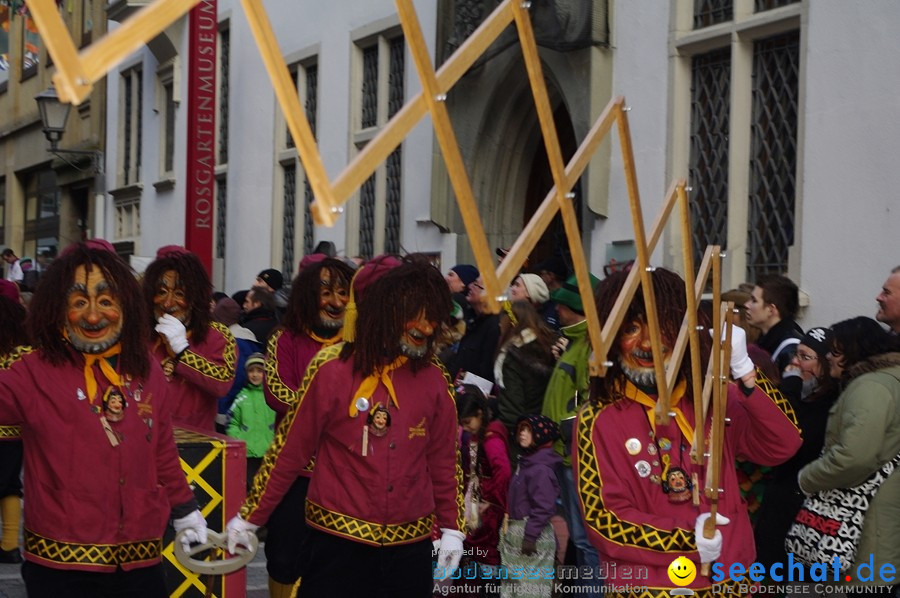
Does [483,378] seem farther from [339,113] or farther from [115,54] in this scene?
[339,113]

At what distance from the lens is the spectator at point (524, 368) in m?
7.71

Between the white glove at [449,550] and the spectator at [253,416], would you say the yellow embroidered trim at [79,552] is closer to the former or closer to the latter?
the white glove at [449,550]

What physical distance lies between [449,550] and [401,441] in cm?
53

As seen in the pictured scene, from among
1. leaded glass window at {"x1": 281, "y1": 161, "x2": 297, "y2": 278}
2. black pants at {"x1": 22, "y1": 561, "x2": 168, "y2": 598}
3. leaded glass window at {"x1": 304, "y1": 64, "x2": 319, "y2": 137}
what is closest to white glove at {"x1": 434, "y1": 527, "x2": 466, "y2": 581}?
black pants at {"x1": 22, "y1": 561, "x2": 168, "y2": 598}

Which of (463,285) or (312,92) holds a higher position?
(312,92)

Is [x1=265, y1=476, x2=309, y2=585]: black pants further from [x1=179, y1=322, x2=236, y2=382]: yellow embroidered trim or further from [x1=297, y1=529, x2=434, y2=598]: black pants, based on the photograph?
[x1=297, y1=529, x2=434, y2=598]: black pants

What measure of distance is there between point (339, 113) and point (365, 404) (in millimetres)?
11227

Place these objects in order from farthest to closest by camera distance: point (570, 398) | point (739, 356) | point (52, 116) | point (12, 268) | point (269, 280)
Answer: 1. point (12, 268)
2. point (52, 116)
3. point (269, 280)
4. point (570, 398)
5. point (739, 356)

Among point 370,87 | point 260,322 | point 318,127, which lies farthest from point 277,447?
point 318,127

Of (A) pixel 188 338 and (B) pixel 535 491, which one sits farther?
(B) pixel 535 491

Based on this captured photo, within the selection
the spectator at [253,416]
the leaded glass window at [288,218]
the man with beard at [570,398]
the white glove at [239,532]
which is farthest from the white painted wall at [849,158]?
the leaded glass window at [288,218]

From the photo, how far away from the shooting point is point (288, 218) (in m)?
17.8

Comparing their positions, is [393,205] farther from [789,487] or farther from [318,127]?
[789,487]

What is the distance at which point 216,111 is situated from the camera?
19.3 meters
